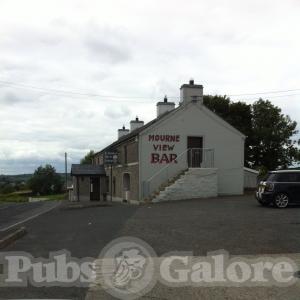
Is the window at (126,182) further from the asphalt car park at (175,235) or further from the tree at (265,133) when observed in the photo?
the asphalt car park at (175,235)

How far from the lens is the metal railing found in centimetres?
3541

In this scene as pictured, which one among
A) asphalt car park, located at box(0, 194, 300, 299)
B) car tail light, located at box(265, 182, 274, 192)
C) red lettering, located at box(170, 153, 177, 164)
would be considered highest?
red lettering, located at box(170, 153, 177, 164)

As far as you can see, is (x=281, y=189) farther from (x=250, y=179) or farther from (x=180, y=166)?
(x=250, y=179)

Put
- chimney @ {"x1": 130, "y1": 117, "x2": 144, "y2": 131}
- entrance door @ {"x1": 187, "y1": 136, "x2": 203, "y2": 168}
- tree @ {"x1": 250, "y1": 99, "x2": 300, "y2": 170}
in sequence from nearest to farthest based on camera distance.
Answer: entrance door @ {"x1": 187, "y1": 136, "x2": 203, "y2": 168}
tree @ {"x1": 250, "y1": 99, "x2": 300, "y2": 170}
chimney @ {"x1": 130, "y1": 117, "x2": 144, "y2": 131}

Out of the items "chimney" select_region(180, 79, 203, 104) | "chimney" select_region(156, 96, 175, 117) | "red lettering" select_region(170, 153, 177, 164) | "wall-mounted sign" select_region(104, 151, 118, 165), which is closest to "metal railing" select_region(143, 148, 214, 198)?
"red lettering" select_region(170, 153, 177, 164)

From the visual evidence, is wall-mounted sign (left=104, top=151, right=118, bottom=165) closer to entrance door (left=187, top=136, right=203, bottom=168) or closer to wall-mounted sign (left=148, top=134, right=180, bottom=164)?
wall-mounted sign (left=148, top=134, right=180, bottom=164)

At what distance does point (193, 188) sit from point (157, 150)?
437 cm

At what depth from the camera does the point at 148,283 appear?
849 centimetres

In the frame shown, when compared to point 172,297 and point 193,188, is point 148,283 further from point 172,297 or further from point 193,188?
point 193,188

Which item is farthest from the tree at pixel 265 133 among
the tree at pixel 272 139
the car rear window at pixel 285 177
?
the car rear window at pixel 285 177

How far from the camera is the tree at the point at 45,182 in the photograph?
116m

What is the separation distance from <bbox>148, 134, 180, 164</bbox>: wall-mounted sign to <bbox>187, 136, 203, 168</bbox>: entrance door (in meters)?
1.03

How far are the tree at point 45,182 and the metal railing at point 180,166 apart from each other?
83.4 meters

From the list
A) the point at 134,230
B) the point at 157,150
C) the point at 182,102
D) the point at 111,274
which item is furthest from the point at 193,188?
the point at 111,274
